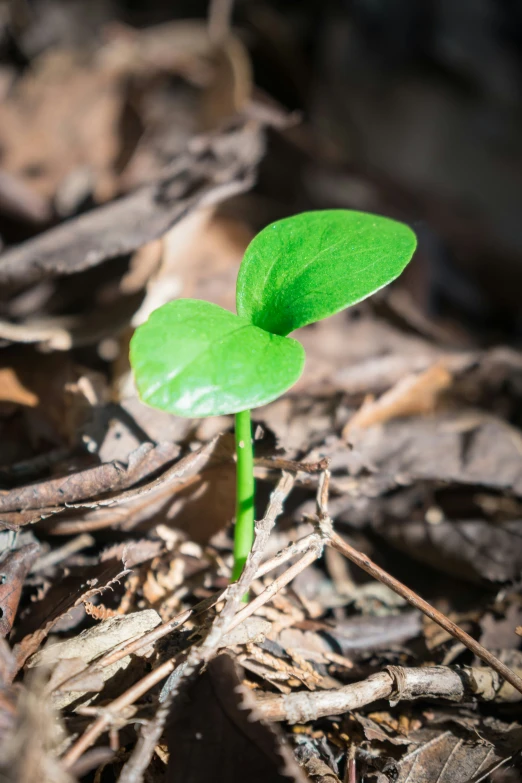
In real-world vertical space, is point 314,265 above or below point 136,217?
above

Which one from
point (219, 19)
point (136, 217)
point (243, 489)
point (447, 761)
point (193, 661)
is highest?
point (219, 19)

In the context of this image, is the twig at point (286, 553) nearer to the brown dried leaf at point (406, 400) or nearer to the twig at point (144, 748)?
the twig at point (144, 748)

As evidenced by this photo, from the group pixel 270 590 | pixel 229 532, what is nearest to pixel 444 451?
pixel 229 532

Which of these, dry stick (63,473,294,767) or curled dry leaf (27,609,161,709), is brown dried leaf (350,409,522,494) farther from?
curled dry leaf (27,609,161,709)

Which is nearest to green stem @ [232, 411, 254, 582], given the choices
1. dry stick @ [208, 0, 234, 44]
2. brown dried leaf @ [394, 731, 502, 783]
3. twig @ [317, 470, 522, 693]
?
twig @ [317, 470, 522, 693]

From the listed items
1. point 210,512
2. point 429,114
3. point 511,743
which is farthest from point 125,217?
point 429,114

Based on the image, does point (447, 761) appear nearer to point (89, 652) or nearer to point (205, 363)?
point (89, 652)
